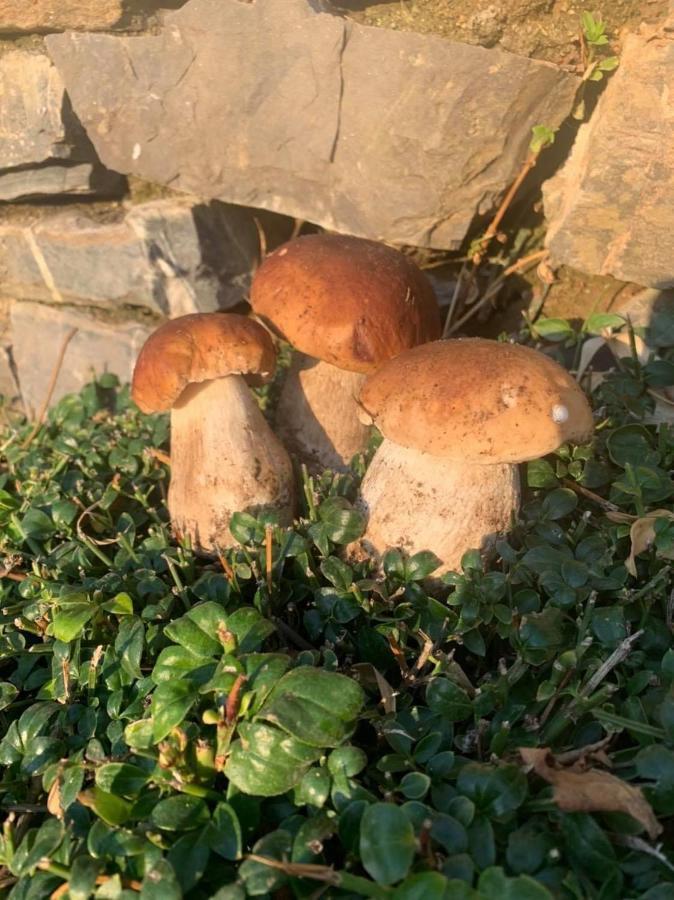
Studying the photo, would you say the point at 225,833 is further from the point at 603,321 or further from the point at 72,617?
the point at 603,321

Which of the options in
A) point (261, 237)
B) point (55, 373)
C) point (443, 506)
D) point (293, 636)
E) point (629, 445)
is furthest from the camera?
point (55, 373)

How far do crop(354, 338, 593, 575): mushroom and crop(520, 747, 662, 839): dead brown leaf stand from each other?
1.91ft

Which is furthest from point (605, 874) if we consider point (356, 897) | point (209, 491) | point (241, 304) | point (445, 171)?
point (241, 304)

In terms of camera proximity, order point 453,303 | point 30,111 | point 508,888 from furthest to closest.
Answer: point 453,303 < point 30,111 < point 508,888

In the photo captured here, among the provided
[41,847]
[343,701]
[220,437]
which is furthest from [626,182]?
[41,847]

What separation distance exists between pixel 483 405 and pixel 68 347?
72.1 inches

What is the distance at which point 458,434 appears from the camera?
139cm

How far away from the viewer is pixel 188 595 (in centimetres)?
162

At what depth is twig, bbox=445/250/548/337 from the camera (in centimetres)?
225

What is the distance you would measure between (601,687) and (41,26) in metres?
2.31

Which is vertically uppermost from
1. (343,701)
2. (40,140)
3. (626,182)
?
(626,182)

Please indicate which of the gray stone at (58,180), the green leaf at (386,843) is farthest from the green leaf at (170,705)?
the gray stone at (58,180)

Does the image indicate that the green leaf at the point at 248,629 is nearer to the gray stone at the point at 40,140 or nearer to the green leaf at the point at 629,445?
the green leaf at the point at 629,445

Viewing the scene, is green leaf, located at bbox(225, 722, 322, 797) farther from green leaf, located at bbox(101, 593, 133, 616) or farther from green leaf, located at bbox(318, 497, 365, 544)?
green leaf, located at bbox(318, 497, 365, 544)
